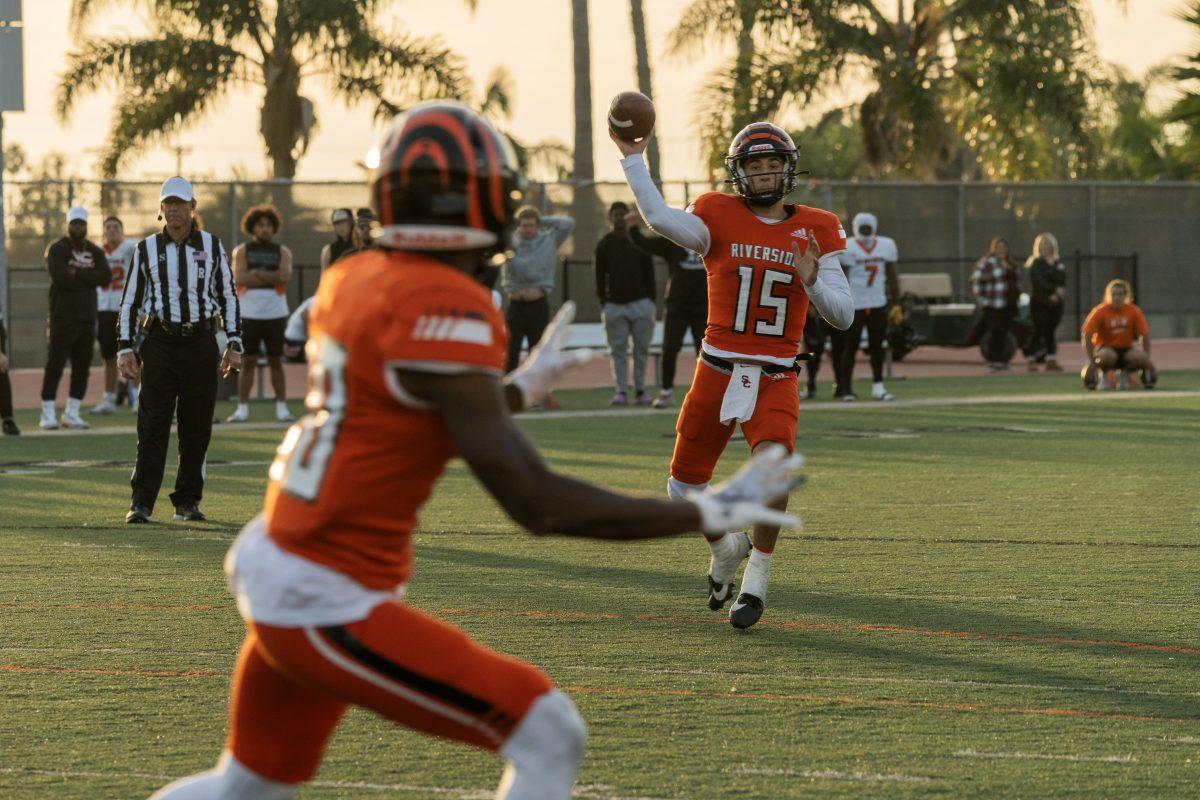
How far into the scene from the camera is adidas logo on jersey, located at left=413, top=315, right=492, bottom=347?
3357 mm

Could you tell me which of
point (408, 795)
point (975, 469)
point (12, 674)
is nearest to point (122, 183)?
point (975, 469)

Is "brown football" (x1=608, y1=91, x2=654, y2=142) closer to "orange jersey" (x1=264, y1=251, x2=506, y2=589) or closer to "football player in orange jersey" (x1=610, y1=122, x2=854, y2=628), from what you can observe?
"football player in orange jersey" (x1=610, y1=122, x2=854, y2=628)

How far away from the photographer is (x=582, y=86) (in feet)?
113

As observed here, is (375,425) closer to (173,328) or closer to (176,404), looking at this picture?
(173,328)

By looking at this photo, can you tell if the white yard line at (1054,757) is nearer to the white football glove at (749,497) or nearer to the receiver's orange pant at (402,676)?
the white football glove at (749,497)

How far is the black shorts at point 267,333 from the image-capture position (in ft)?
57.3

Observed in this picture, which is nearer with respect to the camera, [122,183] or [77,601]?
[77,601]

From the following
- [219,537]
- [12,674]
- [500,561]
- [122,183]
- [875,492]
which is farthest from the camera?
[122,183]

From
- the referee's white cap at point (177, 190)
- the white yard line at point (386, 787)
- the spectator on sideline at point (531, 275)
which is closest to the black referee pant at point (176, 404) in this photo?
the referee's white cap at point (177, 190)

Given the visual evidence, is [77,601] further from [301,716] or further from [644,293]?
[644,293]

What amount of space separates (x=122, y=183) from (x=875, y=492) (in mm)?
16774

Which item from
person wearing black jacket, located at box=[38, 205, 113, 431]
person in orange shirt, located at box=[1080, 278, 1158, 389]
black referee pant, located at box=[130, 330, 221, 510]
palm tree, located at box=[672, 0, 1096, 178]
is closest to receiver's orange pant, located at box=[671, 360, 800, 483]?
black referee pant, located at box=[130, 330, 221, 510]

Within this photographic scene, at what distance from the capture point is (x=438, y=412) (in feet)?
11.4

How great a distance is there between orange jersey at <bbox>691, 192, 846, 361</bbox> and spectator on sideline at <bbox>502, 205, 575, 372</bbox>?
10541mm
